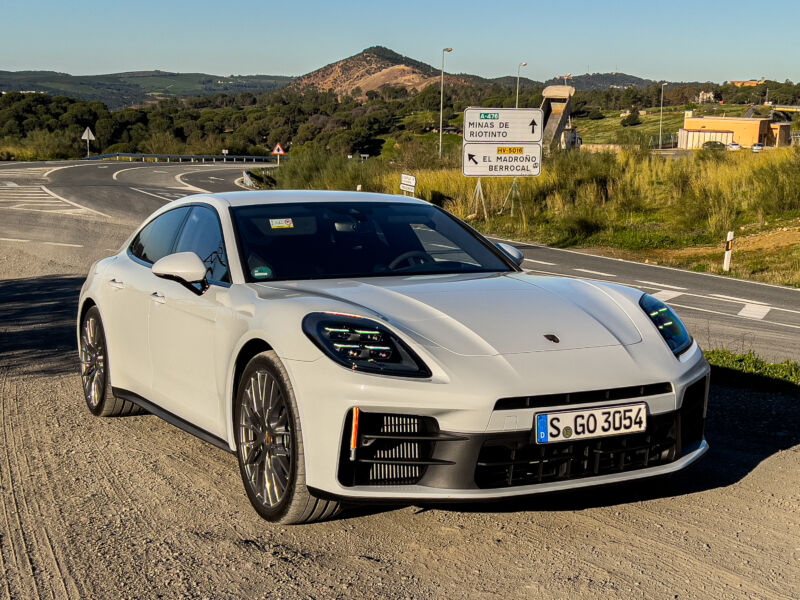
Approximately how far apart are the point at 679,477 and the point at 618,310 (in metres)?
0.98

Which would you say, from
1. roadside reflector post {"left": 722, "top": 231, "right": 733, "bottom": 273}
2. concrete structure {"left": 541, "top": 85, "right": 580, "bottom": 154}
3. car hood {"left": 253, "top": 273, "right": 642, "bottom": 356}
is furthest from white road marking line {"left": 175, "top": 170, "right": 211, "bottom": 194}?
car hood {"left": 253, "top": 273, "right": 642, "bottom": 356}

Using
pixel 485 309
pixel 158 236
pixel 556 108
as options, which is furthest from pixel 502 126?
pixel 485 309

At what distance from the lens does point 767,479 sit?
491 cm

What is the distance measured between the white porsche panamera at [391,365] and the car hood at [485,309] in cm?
1

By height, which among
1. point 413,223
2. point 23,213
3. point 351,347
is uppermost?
point 413,223

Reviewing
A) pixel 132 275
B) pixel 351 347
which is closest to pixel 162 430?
pixel 132 275

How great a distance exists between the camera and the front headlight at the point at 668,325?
445 cm

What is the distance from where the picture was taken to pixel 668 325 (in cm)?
463

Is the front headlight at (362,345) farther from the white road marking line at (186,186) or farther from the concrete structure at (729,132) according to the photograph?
the concrete structure at (729,132)

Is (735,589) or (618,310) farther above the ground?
(618,310)

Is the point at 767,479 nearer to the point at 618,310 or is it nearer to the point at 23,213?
the point at 618,310

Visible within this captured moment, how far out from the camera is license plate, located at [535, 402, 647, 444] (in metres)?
3.78

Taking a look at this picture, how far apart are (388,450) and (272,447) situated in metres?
0.62

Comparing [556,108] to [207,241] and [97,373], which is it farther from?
[207,241]
